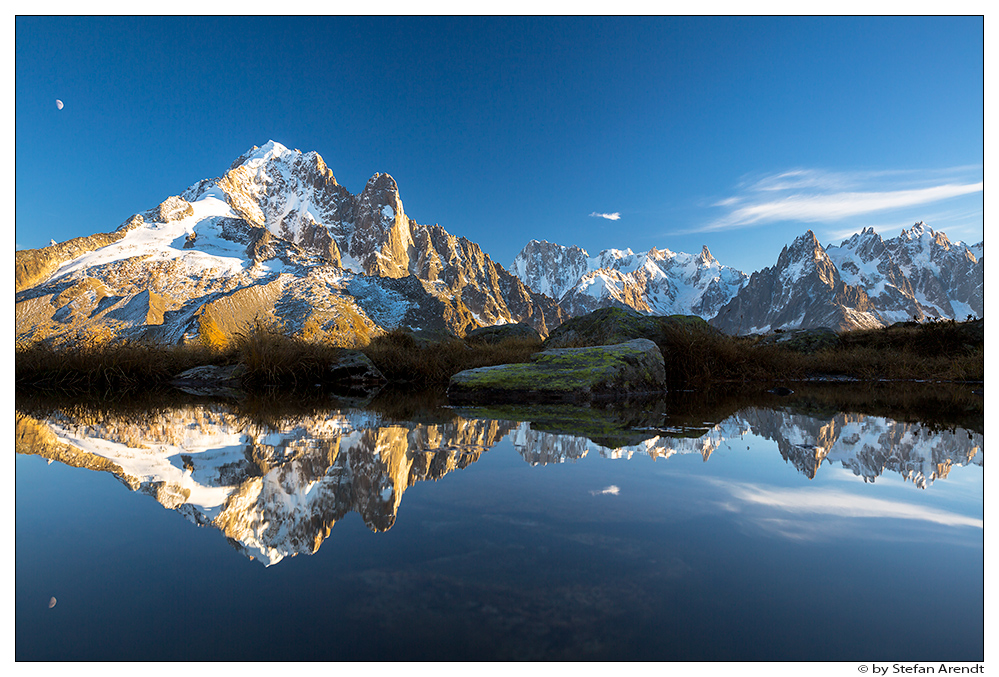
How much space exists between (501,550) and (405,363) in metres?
8.45

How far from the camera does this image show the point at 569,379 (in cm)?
619

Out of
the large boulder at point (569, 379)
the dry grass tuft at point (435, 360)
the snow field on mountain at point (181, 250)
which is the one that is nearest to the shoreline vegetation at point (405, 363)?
the dry grass tuft at point (435, 360)

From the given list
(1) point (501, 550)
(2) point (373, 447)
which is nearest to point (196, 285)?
(2) point (373, 447)

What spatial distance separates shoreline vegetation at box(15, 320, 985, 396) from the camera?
858 centimetres

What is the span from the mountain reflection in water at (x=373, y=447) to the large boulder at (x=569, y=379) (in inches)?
35.7

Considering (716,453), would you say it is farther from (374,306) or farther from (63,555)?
(374,306)

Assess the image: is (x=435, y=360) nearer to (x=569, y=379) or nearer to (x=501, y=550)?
(x=569, y=379)

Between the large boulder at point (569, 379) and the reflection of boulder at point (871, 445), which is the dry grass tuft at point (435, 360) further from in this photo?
the reflection of boulder at point (871, 445)

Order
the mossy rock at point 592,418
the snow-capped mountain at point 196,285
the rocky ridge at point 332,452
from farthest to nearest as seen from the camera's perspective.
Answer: the snow-capped mountain at point 196,285 → the mossy rock at point 592,418 → the rocky ridge at point 332,452

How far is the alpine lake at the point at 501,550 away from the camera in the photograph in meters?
1.02

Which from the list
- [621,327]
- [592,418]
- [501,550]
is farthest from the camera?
[621,327]

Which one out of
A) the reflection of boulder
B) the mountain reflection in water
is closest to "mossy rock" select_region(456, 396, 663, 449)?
the mountain reflection in water

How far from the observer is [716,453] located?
9.12ft
